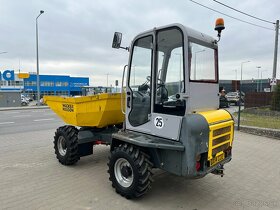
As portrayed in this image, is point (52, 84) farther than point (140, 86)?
Yes

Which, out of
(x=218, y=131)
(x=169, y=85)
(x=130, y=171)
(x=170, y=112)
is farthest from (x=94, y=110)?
(x=218, y=131)

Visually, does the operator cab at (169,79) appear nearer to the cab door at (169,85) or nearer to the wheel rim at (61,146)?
the cab door at (169,85)

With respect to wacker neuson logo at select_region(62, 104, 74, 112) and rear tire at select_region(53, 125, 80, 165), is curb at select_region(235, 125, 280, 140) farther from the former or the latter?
wacker neuson logo at select_region(62, 104, 74, 112)

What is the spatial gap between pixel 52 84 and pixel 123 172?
189ft

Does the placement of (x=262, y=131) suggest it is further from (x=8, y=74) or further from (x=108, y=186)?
→ (x=8, y=74)

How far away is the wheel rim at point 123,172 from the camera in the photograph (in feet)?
13.8

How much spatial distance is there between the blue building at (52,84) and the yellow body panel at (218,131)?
53595mm

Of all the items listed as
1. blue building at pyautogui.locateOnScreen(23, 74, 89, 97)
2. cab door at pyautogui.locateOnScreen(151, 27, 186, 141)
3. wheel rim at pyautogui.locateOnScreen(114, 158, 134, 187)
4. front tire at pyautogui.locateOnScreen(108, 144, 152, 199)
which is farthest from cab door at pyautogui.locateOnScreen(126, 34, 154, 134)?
blue building at pyautogui.locateOnScreen(23, 74, 89, 97)

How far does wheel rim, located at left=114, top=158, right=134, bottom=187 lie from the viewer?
420 centimetres

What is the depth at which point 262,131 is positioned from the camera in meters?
9.91

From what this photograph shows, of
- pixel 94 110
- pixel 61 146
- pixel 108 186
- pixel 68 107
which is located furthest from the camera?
pixel 61 146

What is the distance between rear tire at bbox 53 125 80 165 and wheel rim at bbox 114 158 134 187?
155 cm

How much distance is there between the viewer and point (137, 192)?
3.96m

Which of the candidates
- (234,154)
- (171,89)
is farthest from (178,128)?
(234,154)
